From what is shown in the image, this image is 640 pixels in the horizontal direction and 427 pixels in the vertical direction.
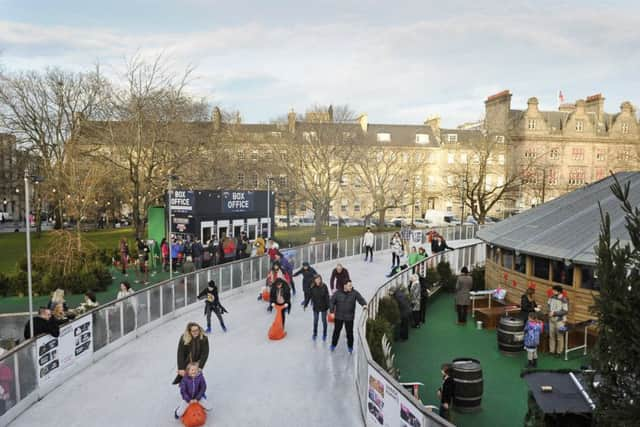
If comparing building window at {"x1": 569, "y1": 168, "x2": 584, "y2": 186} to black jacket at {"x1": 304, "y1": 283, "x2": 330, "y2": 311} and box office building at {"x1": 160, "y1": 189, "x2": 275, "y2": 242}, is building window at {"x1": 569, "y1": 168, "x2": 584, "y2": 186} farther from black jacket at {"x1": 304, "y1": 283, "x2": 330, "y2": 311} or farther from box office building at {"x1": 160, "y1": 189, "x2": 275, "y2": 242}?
black jacket at {"x1": 304, "y1": 283, "x2": 330, "y2": 311}

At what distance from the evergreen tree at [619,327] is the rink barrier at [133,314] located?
8268 millimetres

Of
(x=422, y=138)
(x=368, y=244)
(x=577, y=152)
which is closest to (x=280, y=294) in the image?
(x=368, y=244)

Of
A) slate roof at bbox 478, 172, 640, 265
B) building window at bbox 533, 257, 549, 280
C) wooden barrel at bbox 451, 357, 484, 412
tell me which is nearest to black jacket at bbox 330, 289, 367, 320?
wooden barrel at bbox 451, 357, 484, 412

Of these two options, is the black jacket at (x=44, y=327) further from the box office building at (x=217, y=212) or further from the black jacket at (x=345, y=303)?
the box office building at (x=217, y=212)

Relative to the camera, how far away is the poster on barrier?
9398 mm

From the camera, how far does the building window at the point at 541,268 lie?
16000 millimetres

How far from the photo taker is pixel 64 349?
10125 mm

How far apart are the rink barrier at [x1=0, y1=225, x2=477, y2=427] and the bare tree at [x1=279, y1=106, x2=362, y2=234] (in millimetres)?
17875

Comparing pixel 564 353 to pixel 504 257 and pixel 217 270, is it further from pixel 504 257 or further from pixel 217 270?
pixel 217 270

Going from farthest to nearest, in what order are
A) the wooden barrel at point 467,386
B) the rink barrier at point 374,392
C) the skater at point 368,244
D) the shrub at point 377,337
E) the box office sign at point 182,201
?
the skater at point 368,244 → the box office sign at point 182,201 → the shrub at point 377,337 → the wooden barrel at point 467,386 → the rink barrier at point 374,392

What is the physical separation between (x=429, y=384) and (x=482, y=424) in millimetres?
2064

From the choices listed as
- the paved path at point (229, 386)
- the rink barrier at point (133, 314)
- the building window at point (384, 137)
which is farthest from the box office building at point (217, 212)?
the building window at point (384, 137)

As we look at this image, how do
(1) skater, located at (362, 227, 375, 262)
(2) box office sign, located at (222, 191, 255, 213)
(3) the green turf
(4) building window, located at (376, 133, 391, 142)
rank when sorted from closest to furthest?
(3) the green turf, (2) box office sign, located at (222, 191, 255, 213), (1) skater, located at (362, 227, 375, 262), (4) building window, located at (376, 133, 391, 142)

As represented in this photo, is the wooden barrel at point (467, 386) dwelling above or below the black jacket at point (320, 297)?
below
